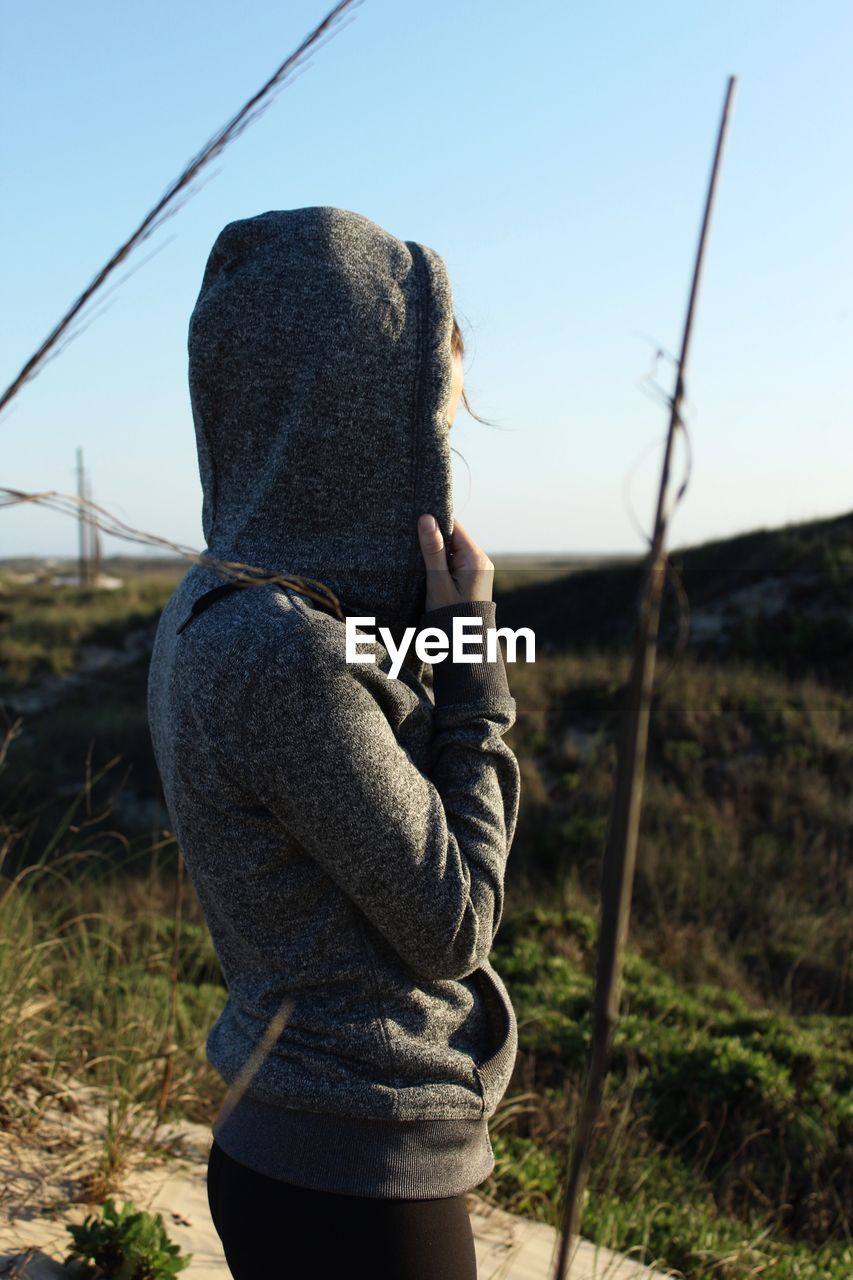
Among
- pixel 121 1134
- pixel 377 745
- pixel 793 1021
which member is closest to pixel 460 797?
pixel 377 745

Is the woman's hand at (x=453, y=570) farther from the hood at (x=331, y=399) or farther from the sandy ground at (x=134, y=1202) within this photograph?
the sandy ground at (x=134, y=1202)

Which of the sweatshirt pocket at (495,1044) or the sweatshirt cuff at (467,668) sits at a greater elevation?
the sweatshirt cuff at (467,668)

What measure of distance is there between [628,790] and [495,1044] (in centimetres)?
115

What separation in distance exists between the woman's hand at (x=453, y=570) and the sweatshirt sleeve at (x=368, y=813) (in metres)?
0.21

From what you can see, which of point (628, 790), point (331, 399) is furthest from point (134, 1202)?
point (628, 790)

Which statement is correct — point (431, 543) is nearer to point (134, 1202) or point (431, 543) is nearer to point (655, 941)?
point (134, 1202)

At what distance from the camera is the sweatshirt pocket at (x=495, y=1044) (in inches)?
58.2

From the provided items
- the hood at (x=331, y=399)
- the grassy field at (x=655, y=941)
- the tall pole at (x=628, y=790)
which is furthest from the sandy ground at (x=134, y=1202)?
the tall pole at (x=628, y=790)

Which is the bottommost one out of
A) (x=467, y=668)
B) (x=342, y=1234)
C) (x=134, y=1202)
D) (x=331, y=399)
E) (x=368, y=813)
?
(x=134, y=1202)

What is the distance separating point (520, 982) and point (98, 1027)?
9.72 feet

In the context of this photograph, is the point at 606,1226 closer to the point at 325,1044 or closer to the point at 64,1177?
the point at 64,1177

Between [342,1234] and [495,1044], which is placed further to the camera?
[495,1044]

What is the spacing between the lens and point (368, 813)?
127 centimetres

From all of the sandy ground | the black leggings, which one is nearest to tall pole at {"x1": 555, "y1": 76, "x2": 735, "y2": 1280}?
the black leggings
